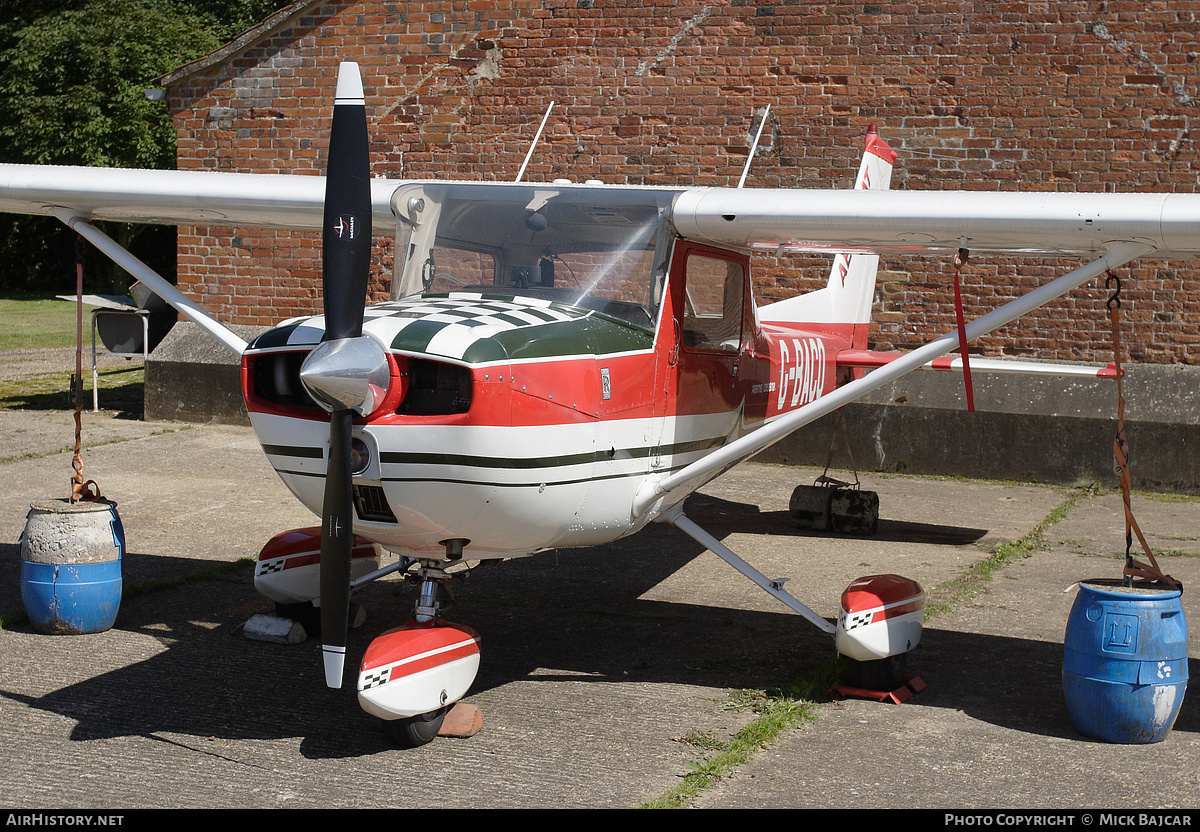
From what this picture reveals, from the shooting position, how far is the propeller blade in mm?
4152

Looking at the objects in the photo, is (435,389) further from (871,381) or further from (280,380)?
(871,381)

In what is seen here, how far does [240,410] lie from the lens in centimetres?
1244

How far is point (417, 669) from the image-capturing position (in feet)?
14.6

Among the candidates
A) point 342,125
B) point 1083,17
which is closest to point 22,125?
point 1083,17

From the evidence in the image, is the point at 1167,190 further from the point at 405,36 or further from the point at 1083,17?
the point at 405,36

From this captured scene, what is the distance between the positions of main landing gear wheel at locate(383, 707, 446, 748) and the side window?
85.9 inches

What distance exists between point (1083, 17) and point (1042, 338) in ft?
9.56

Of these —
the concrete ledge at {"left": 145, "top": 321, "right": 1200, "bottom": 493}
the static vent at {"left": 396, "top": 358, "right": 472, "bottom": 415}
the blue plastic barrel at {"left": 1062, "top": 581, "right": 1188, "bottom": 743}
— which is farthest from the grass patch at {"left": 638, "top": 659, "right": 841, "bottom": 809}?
the concrete ledge at {"left": 145, "top": 321, "right": 1200, "bottom": 493}

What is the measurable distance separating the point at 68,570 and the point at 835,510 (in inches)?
212

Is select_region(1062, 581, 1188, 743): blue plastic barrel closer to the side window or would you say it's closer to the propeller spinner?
the side window

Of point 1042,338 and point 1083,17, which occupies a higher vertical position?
point 1083,17

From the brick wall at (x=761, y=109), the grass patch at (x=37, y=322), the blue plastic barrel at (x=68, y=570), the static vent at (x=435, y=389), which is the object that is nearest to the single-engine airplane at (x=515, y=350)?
the static vent at (x=435, y=389)

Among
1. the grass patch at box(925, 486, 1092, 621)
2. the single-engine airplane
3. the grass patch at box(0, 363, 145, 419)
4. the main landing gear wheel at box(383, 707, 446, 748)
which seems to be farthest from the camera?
the grass patch at box(0, 363, 145, 419)

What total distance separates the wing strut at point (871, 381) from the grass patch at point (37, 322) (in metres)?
17.0
